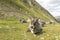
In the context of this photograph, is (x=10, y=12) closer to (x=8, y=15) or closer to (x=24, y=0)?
(x=8, y=15)

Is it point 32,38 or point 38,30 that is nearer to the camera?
point 32,38

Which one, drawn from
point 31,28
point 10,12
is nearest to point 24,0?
point 10,12

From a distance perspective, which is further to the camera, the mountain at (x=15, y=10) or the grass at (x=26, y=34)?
the mountain at (x=15, y=10)

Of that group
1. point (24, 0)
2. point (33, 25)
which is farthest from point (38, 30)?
point (24, 0)

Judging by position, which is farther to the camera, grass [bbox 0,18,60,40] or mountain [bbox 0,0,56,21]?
mountain [bbox 0,0,56,21]

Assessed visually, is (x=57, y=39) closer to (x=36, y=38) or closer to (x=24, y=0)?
(x=36, y=38)

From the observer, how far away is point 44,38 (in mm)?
29938

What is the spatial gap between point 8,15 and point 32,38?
58.3 m

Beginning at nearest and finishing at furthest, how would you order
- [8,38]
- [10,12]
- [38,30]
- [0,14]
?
[8,38]
[38,30]
[0,14]
[10,12]

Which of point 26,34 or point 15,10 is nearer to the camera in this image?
point 26,34

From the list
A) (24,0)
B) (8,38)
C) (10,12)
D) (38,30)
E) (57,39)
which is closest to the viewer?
(57,39)

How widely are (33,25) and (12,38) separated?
6.33 metres

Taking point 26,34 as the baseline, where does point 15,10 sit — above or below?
above

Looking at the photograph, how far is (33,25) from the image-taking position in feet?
116
